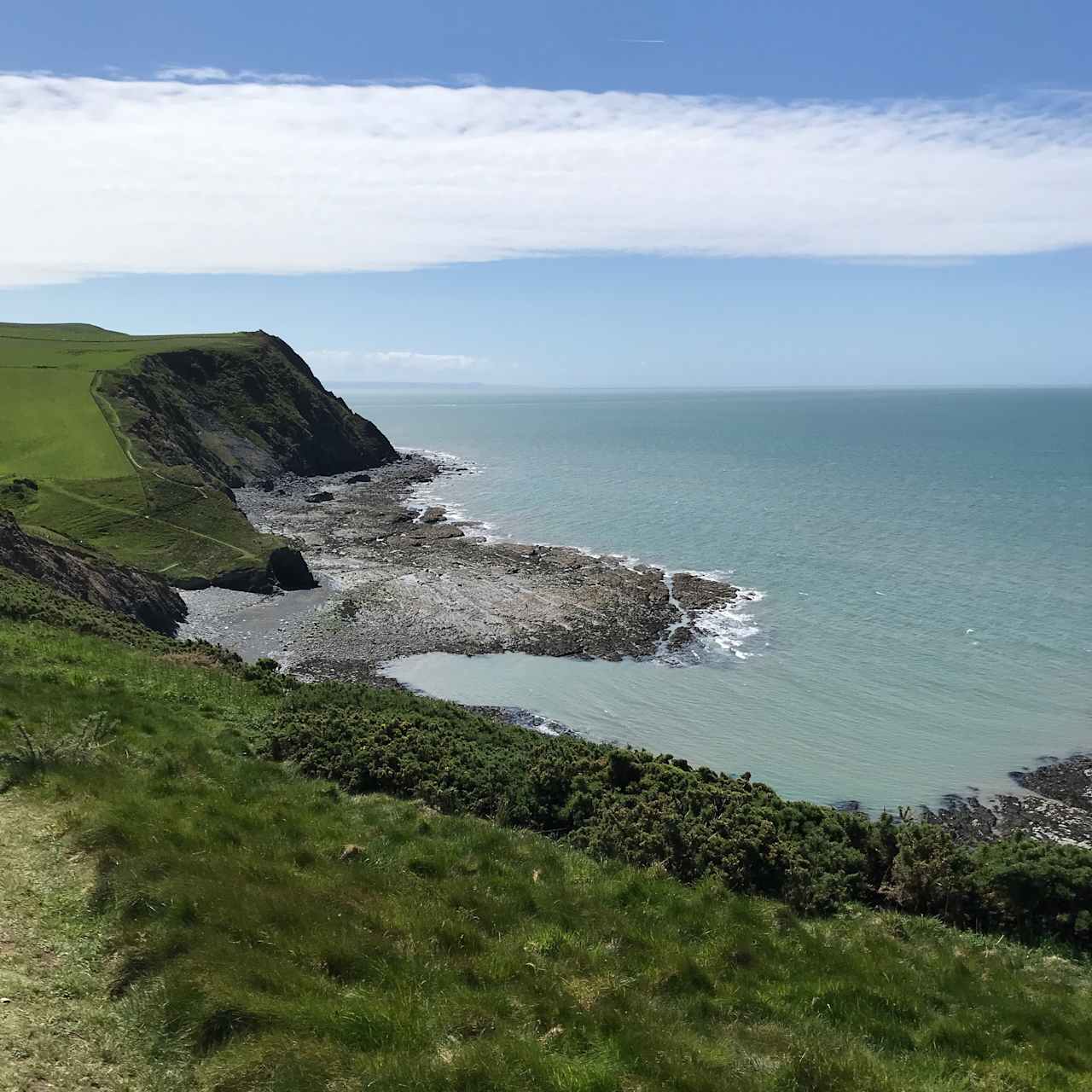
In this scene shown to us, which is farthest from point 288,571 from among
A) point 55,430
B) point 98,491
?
point 55,430

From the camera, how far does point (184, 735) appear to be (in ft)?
59.2

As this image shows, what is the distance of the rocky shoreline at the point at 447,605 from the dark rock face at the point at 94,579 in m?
2.08

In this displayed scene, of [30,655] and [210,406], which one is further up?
[210,406]

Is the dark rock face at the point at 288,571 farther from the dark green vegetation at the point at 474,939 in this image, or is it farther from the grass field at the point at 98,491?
the dark green vegetation at the point at 474,939

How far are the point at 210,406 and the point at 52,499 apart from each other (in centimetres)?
5184

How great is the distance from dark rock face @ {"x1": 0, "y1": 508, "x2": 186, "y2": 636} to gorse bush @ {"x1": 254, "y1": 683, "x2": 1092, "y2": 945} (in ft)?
90.8

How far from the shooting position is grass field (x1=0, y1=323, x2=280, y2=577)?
67125mm

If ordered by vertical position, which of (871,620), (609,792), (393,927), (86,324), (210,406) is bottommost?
(871,620)

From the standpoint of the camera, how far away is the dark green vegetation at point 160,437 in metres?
69.0

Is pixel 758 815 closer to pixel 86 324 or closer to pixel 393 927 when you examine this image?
pixel 393 927

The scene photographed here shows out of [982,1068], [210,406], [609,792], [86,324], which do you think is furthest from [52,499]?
[86,324]

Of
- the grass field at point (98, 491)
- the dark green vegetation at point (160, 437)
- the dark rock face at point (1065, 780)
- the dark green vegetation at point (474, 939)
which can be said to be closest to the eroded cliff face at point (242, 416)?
the dark green vegetation at point (160, 437)

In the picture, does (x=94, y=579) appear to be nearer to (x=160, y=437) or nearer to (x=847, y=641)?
(x=847, y=641)

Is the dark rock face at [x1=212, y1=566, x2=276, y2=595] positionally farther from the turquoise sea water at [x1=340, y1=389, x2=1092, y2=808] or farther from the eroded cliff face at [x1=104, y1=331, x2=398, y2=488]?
the eroded cliff face at [x1=104, y1=331, x2=398, y2=488]
